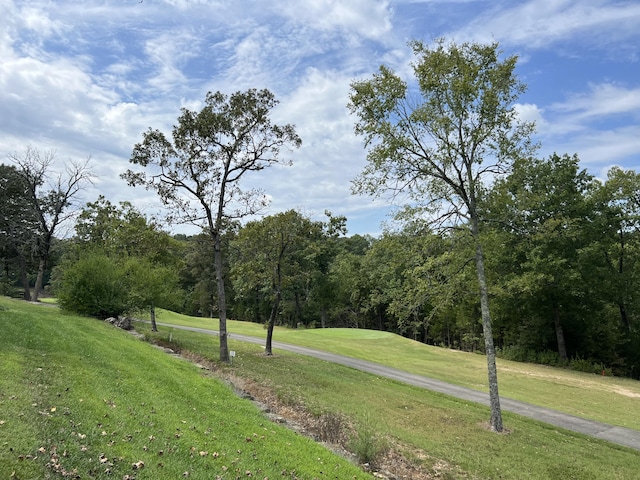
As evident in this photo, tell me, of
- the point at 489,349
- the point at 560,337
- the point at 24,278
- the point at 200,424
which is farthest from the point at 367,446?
the point at 24,278

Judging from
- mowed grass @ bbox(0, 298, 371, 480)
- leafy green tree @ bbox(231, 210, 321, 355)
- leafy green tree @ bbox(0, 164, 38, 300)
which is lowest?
mowed grass @ bbox(0, 298, 371, 480)

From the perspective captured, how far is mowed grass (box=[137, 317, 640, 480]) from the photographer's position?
29.6 feet

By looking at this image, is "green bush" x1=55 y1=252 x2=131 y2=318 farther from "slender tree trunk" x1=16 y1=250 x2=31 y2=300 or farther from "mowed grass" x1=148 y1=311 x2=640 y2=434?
"slender tree trunk" x1=16 y1=250 x2=31 y2=300

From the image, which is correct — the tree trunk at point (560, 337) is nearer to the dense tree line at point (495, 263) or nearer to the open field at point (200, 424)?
the dense tree line at point (495, 263)

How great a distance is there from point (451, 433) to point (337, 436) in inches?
151

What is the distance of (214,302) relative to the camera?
70000 mm

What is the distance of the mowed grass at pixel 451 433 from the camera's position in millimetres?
9031

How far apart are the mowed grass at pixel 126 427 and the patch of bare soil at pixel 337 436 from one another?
0.62 metres

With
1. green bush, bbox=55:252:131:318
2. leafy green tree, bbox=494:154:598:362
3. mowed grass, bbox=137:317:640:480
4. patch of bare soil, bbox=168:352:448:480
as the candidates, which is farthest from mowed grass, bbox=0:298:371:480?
leafy green tree, bbox=494:154:598:362

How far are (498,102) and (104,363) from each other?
1328 cm

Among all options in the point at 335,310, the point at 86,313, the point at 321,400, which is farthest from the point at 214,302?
the point at 321,400

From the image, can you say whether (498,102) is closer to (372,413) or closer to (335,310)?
(372,413)

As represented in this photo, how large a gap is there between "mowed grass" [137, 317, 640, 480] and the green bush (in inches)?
323

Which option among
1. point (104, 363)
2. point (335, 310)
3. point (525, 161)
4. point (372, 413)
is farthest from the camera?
point (335, 310)
